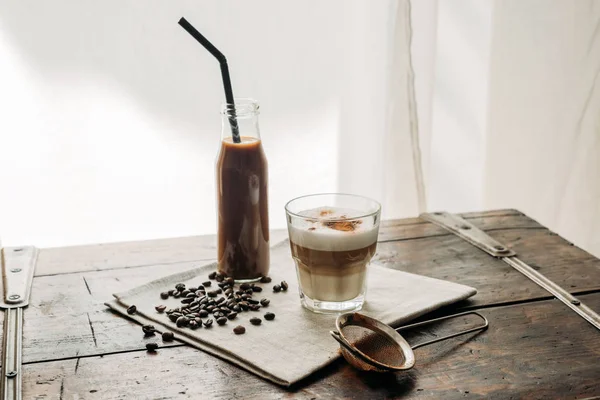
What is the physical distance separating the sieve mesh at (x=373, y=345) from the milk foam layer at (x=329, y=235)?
124 mm

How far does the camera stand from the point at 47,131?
75.1 inches

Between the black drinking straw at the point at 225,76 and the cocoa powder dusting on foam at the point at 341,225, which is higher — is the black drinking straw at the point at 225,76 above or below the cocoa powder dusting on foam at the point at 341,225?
above

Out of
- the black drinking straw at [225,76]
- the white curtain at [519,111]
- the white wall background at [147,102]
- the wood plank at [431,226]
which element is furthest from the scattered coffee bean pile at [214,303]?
the white curtain at [519,111]

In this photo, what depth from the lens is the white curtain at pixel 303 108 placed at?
1.90 metres

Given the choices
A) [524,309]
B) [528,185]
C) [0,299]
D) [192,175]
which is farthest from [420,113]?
[0,299]

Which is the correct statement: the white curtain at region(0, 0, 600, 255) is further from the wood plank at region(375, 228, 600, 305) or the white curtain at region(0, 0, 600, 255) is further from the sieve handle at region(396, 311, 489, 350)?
the sieve handle at region(396, 311, 489, 350)

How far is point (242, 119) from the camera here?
3.84 feet

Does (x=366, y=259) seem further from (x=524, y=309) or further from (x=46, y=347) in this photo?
(x=46, y=347)

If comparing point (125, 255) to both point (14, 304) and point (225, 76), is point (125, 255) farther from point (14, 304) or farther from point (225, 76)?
point (225, 76)

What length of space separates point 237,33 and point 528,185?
38.5 inches

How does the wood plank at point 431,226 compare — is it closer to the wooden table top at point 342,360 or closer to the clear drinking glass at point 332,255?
the wooden table top at point 342,360

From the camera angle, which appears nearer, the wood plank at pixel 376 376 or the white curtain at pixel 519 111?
the wood plank at pixel 376 376

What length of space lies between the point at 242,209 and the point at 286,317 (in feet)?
0.69

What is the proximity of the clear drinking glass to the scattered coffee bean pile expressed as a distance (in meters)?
0.08
